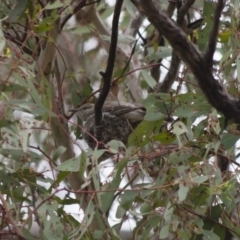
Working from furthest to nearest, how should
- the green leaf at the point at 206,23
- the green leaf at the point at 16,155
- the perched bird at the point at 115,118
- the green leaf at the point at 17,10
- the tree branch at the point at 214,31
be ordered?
the perched bird at the point at 115,118 → the green leaf at the point at 206,23 → the green leaf at the point at 17,10 → the green leaf at the point at 16,155 → the tree branch at the point at 214,31

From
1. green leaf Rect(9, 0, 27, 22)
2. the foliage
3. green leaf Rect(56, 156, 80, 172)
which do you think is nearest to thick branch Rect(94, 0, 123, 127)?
the foliage

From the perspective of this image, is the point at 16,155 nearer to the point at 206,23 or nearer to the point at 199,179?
the point at 199,179

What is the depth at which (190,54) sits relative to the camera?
184 centimetres

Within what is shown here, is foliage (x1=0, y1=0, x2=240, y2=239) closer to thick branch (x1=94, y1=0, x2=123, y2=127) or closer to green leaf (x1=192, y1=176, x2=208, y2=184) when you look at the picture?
green leaf (x1=192, y1=176, x2=208, y2=184)

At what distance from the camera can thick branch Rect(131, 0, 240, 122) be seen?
6.02 feet

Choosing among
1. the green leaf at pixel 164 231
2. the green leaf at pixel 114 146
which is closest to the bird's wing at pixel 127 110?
the green leaf at pixel 114 146

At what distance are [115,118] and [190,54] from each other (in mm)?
1691

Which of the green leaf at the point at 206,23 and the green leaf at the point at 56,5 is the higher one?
the green leaf at the point at 206,23

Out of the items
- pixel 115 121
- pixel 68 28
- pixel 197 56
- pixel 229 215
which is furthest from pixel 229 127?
pixel 68 28

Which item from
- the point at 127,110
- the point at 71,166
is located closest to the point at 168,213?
the point at 71,166

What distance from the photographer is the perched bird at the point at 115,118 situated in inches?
131

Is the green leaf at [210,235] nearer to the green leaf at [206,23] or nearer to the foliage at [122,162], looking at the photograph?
the foliage at [122,162]

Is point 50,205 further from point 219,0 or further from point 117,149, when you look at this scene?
point 219,0

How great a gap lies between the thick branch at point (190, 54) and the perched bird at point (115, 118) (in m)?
1.37
